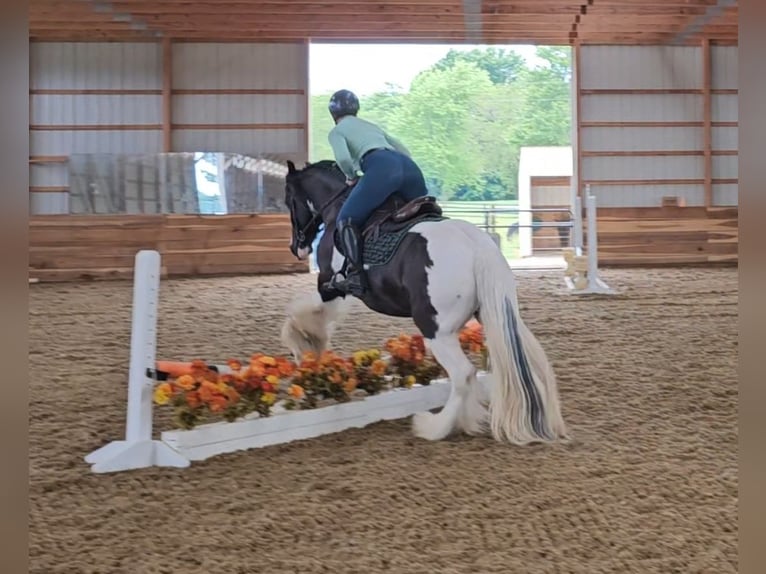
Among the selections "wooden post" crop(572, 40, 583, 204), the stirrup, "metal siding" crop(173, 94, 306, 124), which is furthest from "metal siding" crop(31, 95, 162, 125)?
the stirrup

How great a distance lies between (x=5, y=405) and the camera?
0.34 metres

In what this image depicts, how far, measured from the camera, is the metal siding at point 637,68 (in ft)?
40.7

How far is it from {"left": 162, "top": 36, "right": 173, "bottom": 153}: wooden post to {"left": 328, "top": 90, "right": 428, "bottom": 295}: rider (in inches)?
354

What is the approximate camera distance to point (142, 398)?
9.05 ft

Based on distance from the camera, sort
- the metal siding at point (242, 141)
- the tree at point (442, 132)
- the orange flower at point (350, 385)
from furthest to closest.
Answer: the tree at point (442, 132) → the metal siding at point (242, 141) → the orange flower at point (350, 385)

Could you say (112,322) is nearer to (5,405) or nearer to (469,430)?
(469,430)

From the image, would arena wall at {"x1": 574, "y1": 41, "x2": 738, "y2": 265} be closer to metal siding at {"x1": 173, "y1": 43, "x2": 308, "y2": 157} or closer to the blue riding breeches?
metal siding at {"x1": 173, "y1": 43, "x2": 308, "y2": 157}

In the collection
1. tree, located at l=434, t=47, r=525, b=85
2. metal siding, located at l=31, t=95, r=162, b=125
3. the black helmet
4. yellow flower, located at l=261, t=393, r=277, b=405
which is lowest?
yellow flower, located at l=261, t=393, r=277, b=405

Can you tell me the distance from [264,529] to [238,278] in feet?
28.8

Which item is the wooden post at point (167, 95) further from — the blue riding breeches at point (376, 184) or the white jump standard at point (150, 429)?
the white jump standard at point (150, 429)

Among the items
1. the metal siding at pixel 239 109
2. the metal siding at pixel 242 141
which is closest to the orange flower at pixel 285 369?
the metal siding at pixel 242 141

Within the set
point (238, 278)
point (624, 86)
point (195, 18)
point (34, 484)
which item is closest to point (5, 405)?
point (34, 484)

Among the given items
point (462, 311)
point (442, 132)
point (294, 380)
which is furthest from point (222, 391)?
point (442, 132)

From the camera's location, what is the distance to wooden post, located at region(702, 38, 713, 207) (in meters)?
12.2
